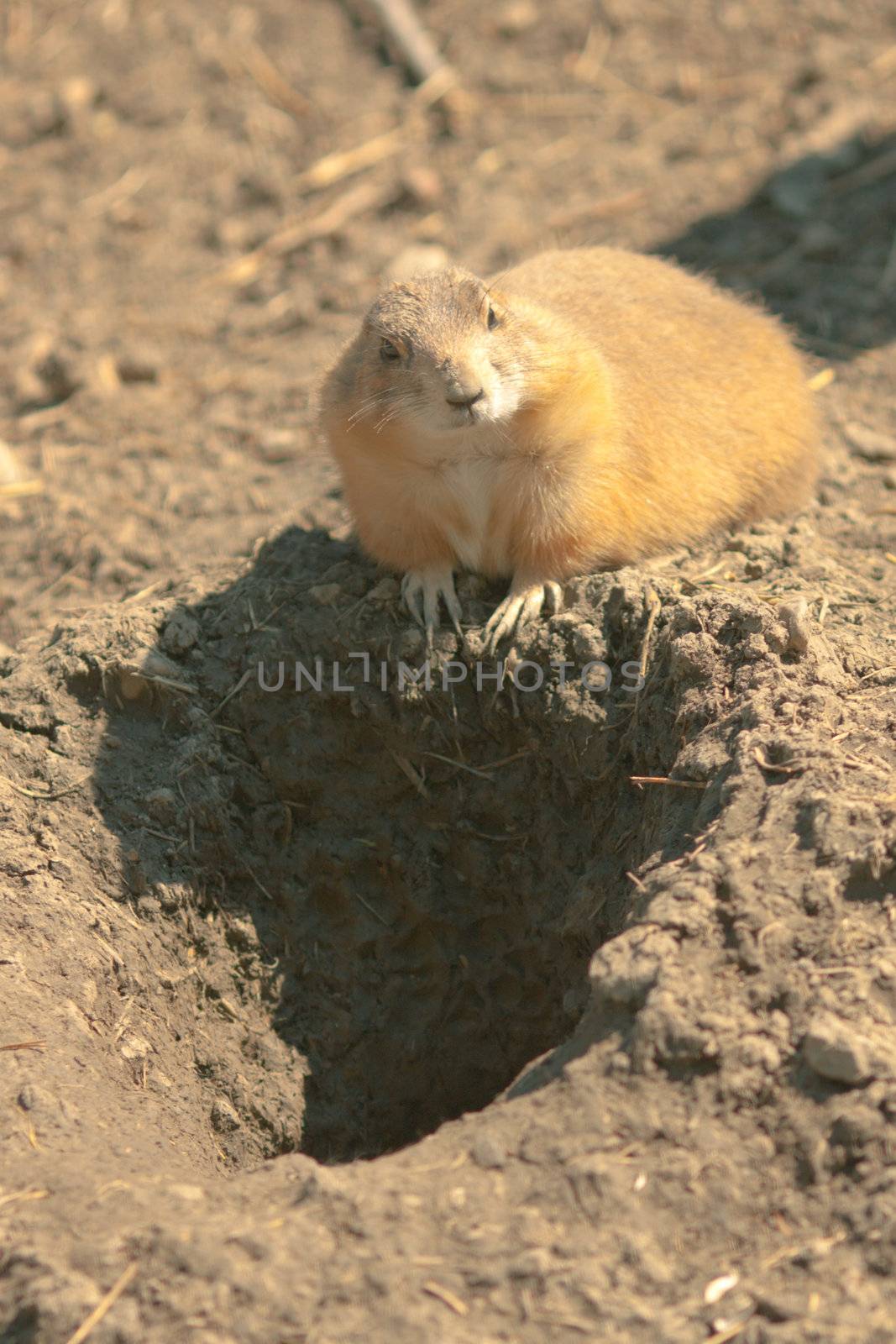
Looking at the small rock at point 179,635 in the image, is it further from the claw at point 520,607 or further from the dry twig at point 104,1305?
the dry twig at point 104,1305

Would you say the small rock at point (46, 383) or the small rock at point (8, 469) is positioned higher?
the small rock at point (46, 383)

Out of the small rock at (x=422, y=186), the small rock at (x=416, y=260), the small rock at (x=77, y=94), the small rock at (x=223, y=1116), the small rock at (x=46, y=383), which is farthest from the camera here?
the small rock at (x=77, y=94)

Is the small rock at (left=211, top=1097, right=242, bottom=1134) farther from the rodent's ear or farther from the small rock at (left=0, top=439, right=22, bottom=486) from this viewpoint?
the small rock at (left=0, top=439, right=22, bottom=486)

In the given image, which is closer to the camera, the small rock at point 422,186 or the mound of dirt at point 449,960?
the mound of dirt at point 449,960

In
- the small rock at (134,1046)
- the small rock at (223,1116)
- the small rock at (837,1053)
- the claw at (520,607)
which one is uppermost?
the claw at (520,607)

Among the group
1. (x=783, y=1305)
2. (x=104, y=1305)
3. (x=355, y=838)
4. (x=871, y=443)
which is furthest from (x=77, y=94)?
(x=783, y=1305)

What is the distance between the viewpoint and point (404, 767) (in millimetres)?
5344

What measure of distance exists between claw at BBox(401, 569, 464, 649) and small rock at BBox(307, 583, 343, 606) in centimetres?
28

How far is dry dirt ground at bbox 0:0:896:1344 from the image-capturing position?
3123 mm

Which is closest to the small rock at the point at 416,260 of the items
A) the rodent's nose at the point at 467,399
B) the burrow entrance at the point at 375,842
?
the burrow entrance at the point at 375,842

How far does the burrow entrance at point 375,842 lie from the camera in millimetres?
5109

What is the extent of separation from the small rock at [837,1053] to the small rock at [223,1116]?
2288 millimetres

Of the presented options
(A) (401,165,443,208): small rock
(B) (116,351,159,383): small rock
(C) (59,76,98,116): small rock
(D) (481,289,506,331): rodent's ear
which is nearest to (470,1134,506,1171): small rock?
(D) (481,289,506,331): rodent's ear

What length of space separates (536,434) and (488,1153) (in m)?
2.59
